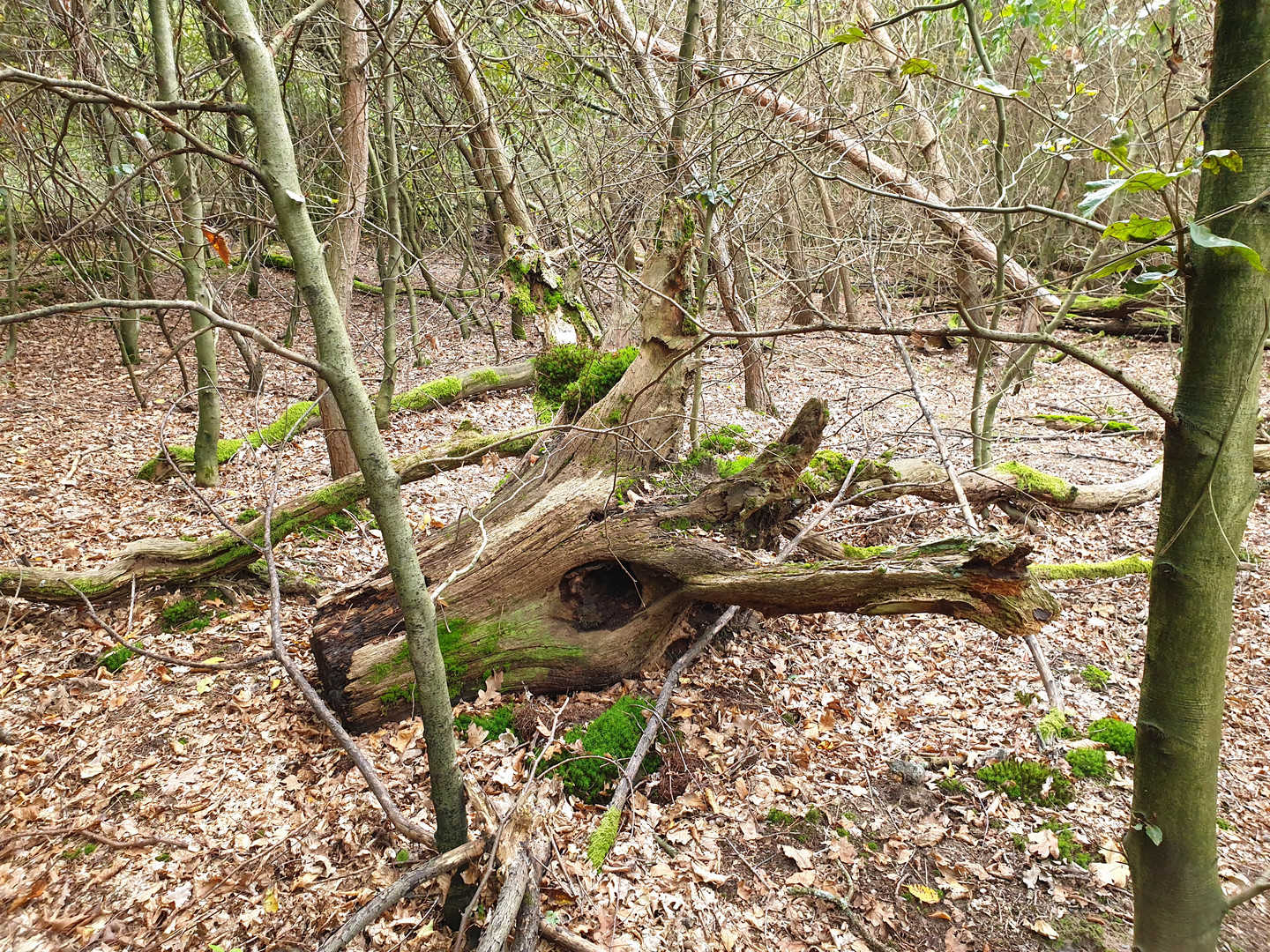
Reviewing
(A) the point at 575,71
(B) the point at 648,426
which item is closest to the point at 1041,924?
(B) the point at 648,426

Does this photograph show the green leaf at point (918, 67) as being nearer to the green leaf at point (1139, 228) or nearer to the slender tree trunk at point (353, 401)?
the green leaf at point (1139, 228)

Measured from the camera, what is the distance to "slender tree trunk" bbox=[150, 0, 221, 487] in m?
5.61

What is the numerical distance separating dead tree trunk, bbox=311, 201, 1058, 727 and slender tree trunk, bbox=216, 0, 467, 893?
4.38 ft

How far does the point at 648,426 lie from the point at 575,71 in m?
4.49

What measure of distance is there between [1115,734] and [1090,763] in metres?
0.35

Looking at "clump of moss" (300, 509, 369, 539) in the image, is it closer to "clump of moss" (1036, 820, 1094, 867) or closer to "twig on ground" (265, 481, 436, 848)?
"twig on ground" (265, 481, 436, 848)

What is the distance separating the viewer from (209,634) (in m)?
4.73

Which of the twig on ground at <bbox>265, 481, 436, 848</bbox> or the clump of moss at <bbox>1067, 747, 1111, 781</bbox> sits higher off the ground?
the twig on ground at <bbox>265, 481, 436, 848</bbox>

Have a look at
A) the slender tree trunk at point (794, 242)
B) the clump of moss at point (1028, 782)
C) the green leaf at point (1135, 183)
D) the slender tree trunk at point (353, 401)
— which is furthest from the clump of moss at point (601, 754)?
the slender tree trunk at point (794, 242)

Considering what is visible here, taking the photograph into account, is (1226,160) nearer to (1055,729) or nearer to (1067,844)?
(1067,844)

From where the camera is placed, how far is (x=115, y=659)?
439 centimetres

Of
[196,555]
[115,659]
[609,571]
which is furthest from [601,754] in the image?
[196,555]

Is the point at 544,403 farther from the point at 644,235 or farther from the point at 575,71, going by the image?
the point at 575,71

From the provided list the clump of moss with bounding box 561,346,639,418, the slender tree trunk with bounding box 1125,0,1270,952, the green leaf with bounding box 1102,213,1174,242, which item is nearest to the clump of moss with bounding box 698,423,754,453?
the clump of moss with bounding box 561,346,639,418
